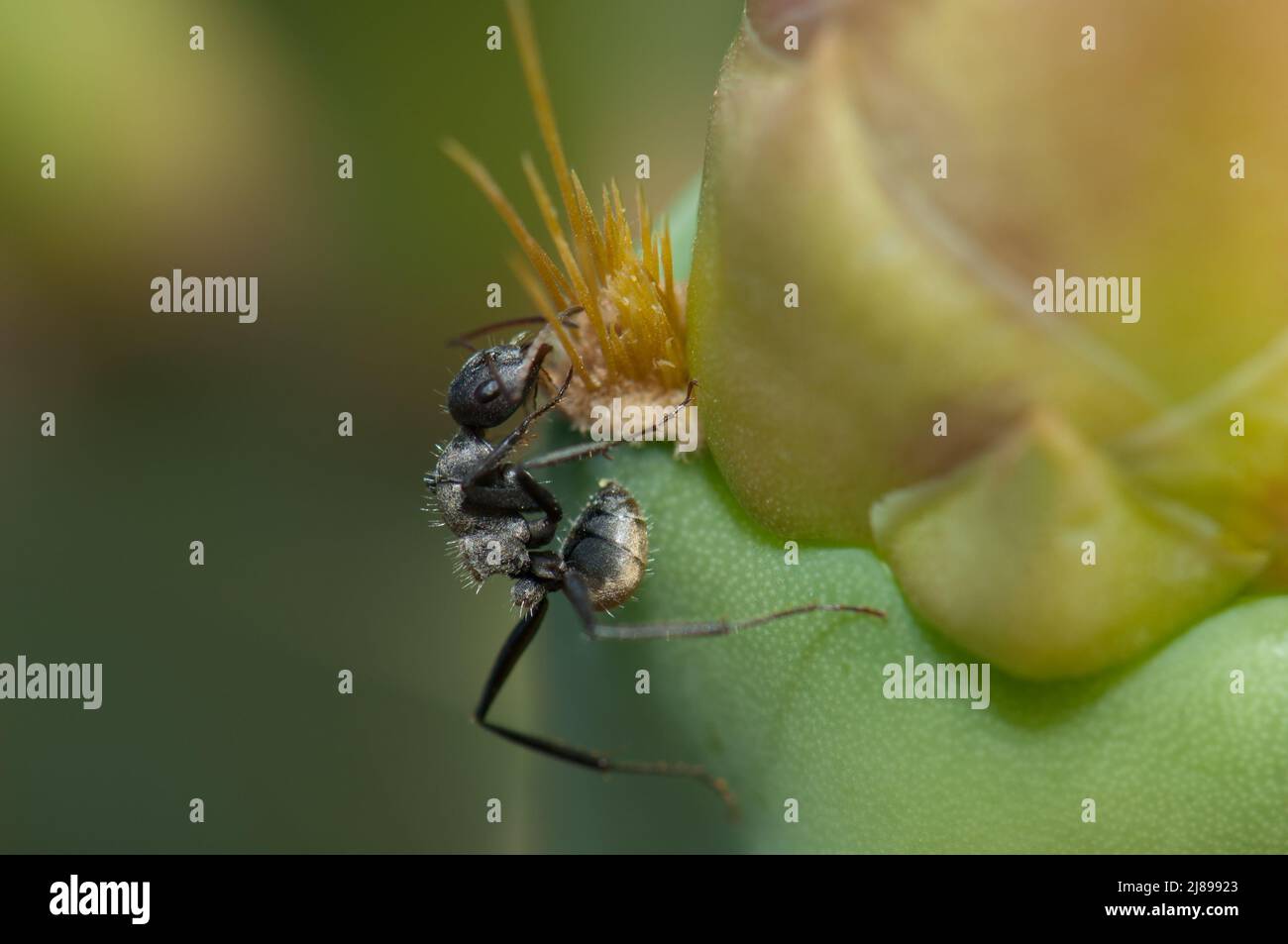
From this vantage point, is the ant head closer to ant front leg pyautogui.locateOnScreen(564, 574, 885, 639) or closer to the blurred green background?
ant front leg pyautogui.locateOnScreen(564, 574, 885, 639)

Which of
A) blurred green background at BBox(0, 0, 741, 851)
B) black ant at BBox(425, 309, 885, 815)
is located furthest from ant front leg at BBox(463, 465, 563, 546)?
blurred green background at BBox(0, 0, 741, 851)

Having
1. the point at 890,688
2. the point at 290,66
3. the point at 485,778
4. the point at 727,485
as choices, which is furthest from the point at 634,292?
the point at 290,66

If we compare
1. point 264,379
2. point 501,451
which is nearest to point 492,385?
point 501,451

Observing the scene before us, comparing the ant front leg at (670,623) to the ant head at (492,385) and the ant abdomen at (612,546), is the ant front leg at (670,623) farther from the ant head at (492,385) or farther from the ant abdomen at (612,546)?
the ant head at (492,385)

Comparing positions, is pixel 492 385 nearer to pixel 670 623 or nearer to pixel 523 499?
pixel 523 499

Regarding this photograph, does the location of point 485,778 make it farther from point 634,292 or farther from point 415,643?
point 634,292

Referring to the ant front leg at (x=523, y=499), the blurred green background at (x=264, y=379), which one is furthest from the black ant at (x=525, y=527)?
the blurred green background at (x=264, y=379)
